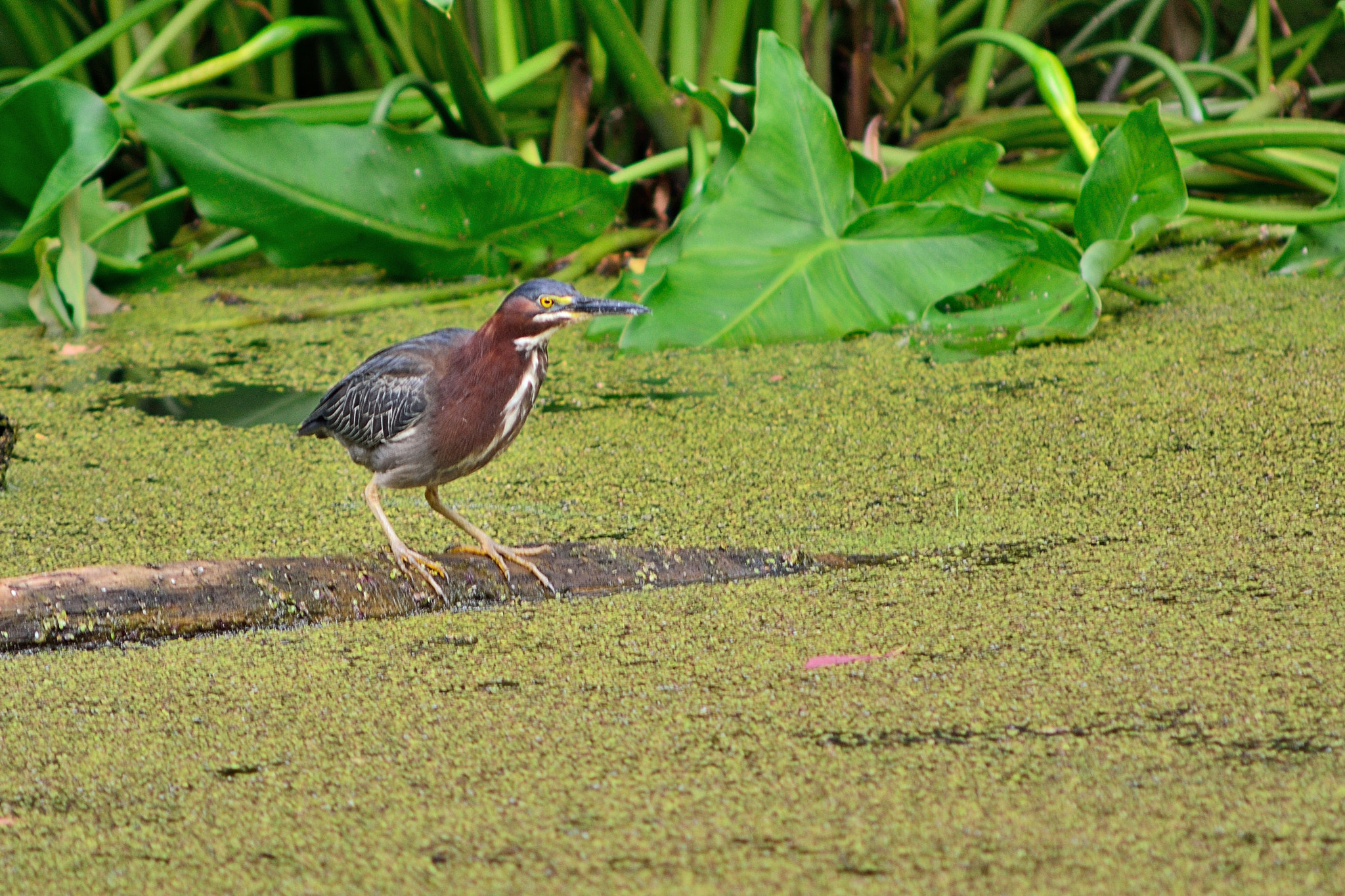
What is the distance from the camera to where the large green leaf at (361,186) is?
271 cm

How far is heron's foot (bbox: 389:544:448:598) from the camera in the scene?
4.96 ft

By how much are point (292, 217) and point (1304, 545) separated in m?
2.10

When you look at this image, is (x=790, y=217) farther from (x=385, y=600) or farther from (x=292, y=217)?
(x=385, y=600)

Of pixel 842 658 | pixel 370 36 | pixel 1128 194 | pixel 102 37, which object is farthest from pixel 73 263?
pixel 842 658

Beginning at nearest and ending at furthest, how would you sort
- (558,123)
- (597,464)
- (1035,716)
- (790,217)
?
(1035,716) → (597,464) → (790,217) → (558,123)

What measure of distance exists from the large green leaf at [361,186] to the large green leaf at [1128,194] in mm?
1010

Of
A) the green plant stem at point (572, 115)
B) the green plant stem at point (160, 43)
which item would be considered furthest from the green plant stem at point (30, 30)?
the green plant stem at point (572, 115)

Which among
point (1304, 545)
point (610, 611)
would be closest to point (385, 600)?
point (610, 611)

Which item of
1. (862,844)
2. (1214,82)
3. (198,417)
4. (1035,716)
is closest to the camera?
(862,844)

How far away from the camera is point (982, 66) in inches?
137

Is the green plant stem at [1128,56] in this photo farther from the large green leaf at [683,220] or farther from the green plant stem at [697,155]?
the large green leaf at [683,220]

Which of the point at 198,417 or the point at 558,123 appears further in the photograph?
the point at 558,123

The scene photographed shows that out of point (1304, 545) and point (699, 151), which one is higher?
point (699, 151)

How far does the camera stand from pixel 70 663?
1.32 meters
